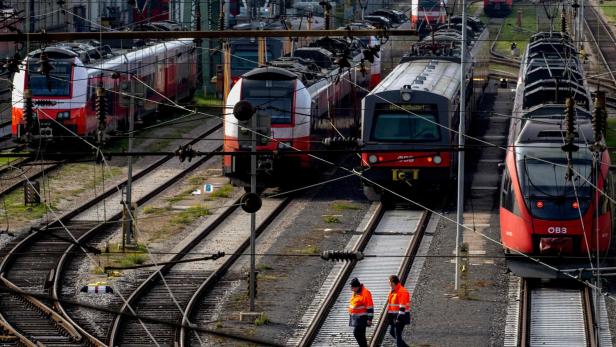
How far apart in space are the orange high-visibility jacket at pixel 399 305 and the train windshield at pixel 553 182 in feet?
15.3

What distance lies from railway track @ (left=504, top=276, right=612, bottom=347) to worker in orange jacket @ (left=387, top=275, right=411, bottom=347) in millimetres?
1885

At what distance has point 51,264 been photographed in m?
28.0

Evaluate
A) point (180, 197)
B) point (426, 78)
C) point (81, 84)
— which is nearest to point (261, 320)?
point (180, 197)

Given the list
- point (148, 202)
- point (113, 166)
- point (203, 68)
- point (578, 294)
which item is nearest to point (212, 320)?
point (578, 294)

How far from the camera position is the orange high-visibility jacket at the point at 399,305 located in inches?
847

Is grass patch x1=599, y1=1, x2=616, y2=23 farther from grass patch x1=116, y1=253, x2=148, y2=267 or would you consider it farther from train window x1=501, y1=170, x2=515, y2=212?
grass patch x1=116, y1=253, x2=148, y2=267

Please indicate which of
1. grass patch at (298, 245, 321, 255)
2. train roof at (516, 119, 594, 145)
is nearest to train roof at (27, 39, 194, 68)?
grass patch at (298, 245, 321, 255)

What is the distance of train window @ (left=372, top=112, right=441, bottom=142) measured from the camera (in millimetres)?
32344

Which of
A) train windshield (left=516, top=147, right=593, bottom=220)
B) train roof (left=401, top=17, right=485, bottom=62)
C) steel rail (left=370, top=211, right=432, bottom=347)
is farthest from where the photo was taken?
train roof (left=401, top=17, right=485, bottom=62)

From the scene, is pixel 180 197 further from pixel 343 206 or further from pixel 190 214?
pixel 343 206

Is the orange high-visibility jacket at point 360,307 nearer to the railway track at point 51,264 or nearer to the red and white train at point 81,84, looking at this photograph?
the railway track at point 51,264

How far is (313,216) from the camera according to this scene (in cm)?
3288

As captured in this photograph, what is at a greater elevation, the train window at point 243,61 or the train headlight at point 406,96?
the train headlight at point 406,96

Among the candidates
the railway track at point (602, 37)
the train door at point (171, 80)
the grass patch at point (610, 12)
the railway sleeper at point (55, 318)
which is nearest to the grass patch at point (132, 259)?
the railway sleeper at point (55, 318)
